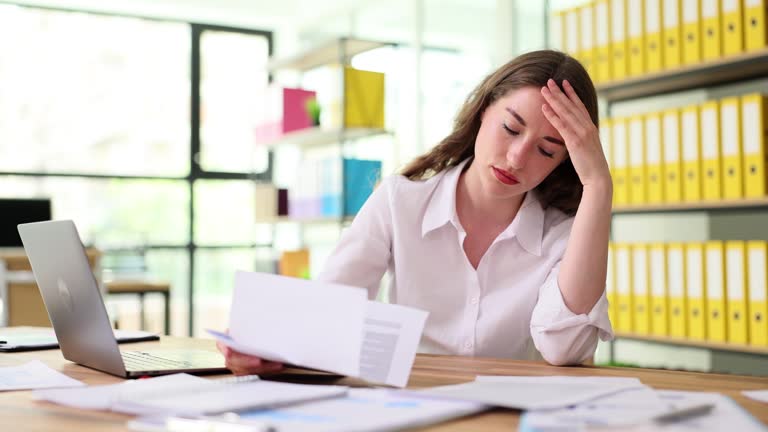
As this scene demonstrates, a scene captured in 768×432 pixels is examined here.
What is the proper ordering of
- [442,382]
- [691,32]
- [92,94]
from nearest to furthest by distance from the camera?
1. [442,382]
2. [691,32]
3. [92,94]

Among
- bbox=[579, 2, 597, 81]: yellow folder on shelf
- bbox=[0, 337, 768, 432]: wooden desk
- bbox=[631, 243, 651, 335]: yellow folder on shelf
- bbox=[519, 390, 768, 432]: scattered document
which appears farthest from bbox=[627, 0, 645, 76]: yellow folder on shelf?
bbox=[519, 390, 768, 432]: scattered document

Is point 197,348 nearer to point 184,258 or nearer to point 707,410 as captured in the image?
point 707,410

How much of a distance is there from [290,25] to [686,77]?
11.6ft

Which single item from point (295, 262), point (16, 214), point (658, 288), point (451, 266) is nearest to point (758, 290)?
point (658, 288)

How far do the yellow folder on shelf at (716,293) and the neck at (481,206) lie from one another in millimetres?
1195

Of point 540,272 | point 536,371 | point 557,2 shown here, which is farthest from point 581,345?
point 557,2

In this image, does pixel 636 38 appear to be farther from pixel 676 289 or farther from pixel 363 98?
pixel 363 98

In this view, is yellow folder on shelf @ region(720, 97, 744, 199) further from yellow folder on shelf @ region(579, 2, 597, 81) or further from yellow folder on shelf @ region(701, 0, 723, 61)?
yellow folder on shelf @ region(579, 2, 597, 81)

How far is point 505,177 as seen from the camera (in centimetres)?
153

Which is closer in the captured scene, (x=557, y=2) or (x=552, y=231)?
(x=552, y=231)

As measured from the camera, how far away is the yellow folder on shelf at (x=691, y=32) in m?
2.74

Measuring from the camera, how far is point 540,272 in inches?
64.2

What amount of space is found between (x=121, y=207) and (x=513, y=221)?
4.41 meters

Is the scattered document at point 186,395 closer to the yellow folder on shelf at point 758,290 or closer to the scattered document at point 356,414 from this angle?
the scattered document at point 356,414
